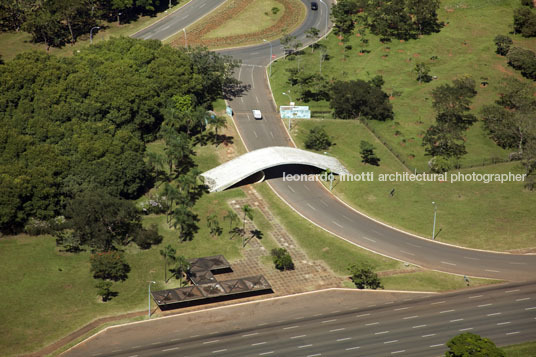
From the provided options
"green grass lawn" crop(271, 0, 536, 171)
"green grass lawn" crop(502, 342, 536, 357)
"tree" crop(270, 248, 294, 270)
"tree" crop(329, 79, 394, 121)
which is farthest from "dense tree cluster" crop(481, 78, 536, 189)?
"tree" crop(270, 248, 294, 270)

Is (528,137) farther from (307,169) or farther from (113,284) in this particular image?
(113,284)

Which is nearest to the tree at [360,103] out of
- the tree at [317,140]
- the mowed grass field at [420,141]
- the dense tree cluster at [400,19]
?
the mowed grass field at [420,141]

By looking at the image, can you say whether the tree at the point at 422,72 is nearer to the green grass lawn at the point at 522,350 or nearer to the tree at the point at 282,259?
the tree at the point at 282,259

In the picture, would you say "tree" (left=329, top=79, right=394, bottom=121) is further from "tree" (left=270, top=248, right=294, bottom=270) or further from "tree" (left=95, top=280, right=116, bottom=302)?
"tree" (left=95, top=280, right=116, bottom=302)

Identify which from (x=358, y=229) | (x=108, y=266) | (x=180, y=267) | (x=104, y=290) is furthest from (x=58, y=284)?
(x=358, y=229)

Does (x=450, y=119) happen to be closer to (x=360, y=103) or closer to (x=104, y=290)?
(x=360, y=103)

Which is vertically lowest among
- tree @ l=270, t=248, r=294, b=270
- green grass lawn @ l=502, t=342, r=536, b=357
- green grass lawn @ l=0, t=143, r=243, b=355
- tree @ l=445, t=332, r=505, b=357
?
green grass lawn @ l=502, t=342, r=536, b=357

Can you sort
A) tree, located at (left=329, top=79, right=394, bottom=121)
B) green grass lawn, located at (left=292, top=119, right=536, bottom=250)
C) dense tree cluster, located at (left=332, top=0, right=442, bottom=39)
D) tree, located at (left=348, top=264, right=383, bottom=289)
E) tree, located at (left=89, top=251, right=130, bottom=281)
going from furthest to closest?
dense tree cluster, located at (left=332, top=0, right=442, bottom=39) < tree, located at (left=329, top=79, right=394, bottom=121) < green grass lawn, located at (left=292, top=119, right=536, bottom=250) < tree, located at (left=348, top=264, right=383, bottom=289) < tree, located at (left=89, top=251, right=130, bottom=281)
